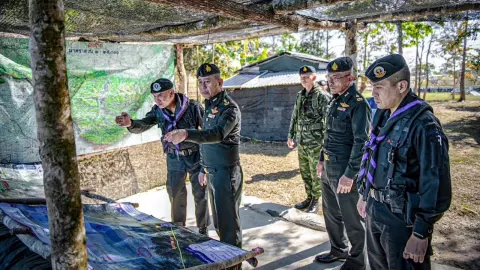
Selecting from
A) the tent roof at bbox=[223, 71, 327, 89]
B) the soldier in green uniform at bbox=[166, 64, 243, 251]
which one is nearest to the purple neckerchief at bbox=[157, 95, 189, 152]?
the soldier in green uniform at bbox=[166, 64, 243, 251]

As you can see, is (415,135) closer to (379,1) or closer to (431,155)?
(431,155)

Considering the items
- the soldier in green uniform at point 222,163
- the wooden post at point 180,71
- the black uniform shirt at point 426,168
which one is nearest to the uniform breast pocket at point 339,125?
the soldier in green uniform at point 222,163

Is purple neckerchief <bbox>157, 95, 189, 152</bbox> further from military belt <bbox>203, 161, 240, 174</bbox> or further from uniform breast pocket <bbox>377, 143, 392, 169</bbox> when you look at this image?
uniform breast pocket <bbox>377, 143, 392, 169</bbox>

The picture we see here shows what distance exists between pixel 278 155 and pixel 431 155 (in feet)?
25.6

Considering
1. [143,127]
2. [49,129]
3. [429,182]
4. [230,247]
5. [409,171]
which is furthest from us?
[143,127]

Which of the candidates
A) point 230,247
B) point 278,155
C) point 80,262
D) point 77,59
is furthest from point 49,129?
point 278,155

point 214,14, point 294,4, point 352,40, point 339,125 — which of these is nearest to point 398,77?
point 339,125

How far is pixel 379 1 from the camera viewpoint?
3889 mm

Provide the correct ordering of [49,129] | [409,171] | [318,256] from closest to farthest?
[49,129] < [409,171] < [318,256]

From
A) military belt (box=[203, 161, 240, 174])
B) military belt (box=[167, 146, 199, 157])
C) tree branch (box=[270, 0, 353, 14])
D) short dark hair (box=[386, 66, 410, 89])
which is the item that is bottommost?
military belt (box=[203, 161, 240, 174])

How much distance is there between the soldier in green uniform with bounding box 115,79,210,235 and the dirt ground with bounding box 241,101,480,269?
2.00 meters

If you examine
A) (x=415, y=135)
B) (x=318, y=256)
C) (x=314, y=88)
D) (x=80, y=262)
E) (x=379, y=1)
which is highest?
(x=379, y=1)

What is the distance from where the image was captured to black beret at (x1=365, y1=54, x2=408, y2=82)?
2.26 m

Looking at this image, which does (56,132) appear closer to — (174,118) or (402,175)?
(402,175)
